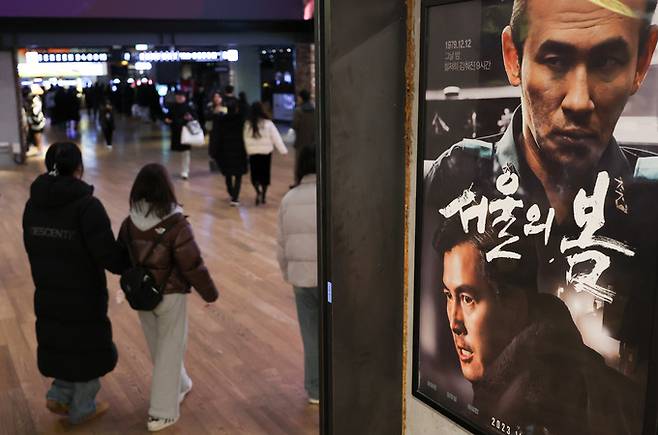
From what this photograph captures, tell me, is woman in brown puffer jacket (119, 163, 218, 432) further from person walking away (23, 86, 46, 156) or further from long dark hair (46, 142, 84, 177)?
person walking away (23, 86, 46, 156)

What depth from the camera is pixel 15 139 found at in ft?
49.9

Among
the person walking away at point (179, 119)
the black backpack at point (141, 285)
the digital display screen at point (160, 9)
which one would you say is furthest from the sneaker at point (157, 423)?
the digital display screen at point (160, 9)

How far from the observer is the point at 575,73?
1773 mm

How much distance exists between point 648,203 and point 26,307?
5.75m

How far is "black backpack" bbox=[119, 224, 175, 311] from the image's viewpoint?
3.89 metres

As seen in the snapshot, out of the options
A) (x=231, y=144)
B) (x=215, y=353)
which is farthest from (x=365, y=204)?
(x=231, y=144)

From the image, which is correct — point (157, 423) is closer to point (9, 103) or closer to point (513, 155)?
point (513, 155)

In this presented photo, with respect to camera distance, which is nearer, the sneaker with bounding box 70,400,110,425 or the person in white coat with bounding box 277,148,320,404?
the person in white coat with bounding box 277,148,320,404

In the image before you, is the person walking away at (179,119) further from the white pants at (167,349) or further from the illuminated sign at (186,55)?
the white pants at (167,349)

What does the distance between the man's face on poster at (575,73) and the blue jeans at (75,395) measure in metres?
3.24

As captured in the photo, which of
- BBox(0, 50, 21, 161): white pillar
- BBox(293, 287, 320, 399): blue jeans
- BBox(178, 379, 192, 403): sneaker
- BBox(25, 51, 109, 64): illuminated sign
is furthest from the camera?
BBox(25, 51, 109, 64): illuminated sign

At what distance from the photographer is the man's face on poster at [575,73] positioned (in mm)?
1648

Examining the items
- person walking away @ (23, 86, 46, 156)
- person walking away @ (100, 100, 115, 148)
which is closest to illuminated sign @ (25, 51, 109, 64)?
person walking away @ (100, 100, 115, 148)

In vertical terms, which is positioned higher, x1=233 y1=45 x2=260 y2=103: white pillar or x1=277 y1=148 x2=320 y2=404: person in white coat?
x1=233 y1=45 x2=260 y2=103: white pillar
